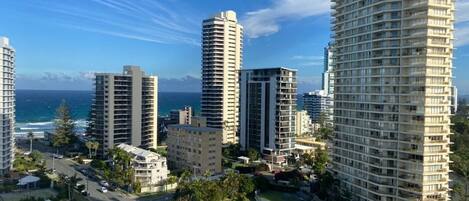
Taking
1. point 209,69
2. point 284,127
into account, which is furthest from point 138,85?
point 284,127

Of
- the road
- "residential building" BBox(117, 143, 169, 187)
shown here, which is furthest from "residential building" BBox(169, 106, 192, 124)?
"residential building" BBox(117, 143, 169, 187)

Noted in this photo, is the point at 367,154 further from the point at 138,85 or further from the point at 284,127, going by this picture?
the point at 138,85

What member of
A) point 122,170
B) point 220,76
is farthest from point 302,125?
point 122,170

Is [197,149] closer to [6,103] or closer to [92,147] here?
[92,147]

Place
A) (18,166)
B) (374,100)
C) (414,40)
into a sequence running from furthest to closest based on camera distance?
1. (18,166)
2. (374,100)
3. (414,40)

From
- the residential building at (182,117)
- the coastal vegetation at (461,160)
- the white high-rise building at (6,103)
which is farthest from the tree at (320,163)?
the residential building at (182,117)
